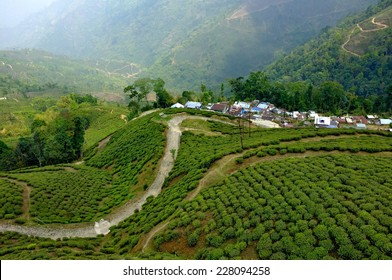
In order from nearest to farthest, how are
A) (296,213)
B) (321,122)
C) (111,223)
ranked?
(296,213)
(111,223)
(321,122)

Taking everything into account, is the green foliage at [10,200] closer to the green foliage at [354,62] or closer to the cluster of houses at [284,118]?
the cluster of houses at [284,118]

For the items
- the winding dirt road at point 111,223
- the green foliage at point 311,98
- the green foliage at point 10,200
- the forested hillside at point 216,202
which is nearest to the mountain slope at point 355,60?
the green foliage at point 311,98

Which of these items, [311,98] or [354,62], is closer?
[311,98]

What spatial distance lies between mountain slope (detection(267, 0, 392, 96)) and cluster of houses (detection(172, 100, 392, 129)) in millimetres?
42890

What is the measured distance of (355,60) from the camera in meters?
164

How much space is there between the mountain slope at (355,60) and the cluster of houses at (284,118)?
42890 millimetres

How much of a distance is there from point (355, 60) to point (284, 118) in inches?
3753

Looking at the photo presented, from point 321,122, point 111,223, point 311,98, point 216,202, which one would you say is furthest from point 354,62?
point 111,223

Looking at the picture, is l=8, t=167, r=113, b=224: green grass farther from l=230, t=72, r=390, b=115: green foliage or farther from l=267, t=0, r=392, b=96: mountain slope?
l=267, t=0, r=392, b=96: mountain slope

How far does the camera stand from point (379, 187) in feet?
85.3

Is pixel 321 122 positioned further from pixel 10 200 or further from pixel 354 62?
pixel 354 62

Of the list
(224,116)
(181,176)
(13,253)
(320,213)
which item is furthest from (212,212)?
(224,116)

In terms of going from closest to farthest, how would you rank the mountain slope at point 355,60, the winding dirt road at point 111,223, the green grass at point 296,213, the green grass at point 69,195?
1. the green grass at point 296,213
2. the winding dirt road at point 111,223
3. the green grass at point 69,195
4. the mountain slope at point 355,60

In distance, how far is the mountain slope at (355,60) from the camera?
149825 mm
